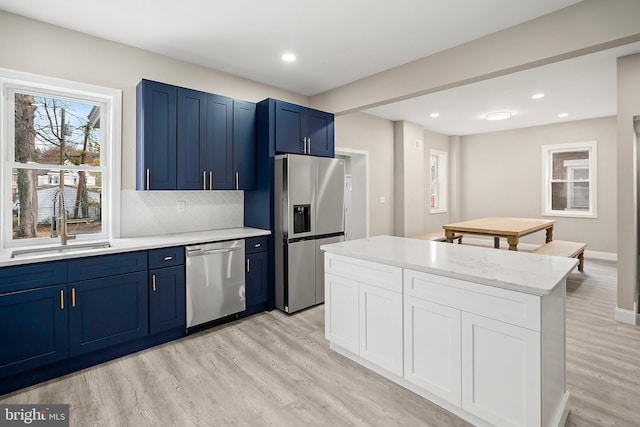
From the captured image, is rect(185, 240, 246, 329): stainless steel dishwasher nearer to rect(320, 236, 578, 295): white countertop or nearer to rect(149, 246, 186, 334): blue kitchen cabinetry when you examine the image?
rect(149, 246, 186, 334): blue kitchen cabinetry

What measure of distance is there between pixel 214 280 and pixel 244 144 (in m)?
1.54

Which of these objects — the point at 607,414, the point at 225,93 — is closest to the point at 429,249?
the point at 607,414

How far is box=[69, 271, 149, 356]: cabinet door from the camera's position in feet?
8.05

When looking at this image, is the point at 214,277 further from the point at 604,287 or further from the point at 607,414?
the point at 604,287

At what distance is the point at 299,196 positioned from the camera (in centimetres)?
366

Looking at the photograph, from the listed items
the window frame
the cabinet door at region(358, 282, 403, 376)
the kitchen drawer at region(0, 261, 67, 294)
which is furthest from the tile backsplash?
the window frame

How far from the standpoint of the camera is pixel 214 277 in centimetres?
322

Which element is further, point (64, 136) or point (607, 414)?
point (64, 136)

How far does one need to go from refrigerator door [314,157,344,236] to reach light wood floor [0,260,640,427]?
4.36 ft

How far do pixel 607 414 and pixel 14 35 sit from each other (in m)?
4.94

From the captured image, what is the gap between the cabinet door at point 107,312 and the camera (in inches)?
96.7

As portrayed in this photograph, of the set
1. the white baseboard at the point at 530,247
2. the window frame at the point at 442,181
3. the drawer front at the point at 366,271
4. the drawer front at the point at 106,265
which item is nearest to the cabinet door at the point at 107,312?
the drawer front at the point at 106,265

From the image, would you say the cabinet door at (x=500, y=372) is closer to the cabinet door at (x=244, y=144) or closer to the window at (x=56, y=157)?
the cabinet door at (x=244, y=144)

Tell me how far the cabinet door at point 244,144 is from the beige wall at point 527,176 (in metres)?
6.20
